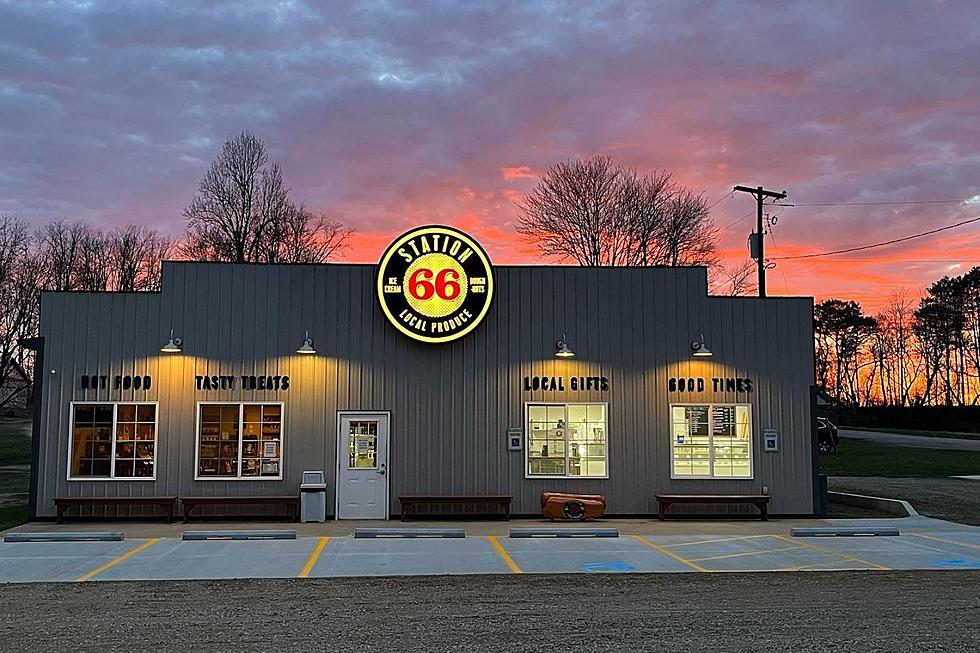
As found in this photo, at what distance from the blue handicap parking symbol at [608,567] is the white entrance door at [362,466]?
636 cm

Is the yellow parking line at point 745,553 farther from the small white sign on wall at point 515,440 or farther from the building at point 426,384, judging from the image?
the small white sign on wall at point 515,440

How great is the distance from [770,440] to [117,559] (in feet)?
40.0

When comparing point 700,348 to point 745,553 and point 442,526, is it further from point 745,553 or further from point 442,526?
point 442,526

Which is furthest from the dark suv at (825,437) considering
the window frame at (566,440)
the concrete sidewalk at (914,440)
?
the window frame at (566,440)

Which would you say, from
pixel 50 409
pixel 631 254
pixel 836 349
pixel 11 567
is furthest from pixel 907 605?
pixel 836 349

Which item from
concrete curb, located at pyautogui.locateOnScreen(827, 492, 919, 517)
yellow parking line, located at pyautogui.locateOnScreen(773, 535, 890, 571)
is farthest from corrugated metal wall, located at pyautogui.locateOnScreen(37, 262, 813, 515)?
yellow parking line, located at pyautogui.locateOnScreen(773, 535, 890, 571)

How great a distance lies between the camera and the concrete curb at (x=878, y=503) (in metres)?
19.3

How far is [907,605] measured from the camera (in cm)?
977

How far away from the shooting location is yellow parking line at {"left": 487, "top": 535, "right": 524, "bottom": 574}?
12.2m

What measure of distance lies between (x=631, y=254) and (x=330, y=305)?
24.9 m

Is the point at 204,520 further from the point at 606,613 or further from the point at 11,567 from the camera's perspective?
the point at 606,613

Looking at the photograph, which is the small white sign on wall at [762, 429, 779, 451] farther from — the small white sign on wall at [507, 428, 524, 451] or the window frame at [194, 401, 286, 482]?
the window frame at [194, 401, 286, 482]

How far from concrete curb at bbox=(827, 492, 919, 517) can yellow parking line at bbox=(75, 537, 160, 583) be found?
47.6 ft

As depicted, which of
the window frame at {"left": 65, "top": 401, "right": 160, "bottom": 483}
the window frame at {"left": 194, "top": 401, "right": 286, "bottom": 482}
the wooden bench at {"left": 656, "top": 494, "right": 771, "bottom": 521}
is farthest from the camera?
the wooden bench at {"left": 656, "top": 494, "right": 771, "bottom": 521}
